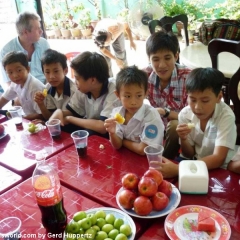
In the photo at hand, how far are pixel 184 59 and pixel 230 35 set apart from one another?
572 millimetres

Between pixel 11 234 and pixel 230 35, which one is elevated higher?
pixel 230 35

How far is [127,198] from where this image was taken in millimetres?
1217

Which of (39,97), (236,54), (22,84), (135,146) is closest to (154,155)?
(135,146)

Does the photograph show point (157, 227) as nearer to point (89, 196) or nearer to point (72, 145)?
point (89, 196)

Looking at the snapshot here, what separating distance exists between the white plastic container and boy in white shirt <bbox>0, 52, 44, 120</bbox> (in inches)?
65.7

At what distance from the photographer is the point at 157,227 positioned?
1.14 m

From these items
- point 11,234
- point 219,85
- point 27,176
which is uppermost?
point 219,85

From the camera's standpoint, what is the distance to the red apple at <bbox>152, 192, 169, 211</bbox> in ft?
3.89

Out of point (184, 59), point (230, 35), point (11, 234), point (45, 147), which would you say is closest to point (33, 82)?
point (45, 147)

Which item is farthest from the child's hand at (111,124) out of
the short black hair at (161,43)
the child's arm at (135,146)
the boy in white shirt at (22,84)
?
the boy in white shirt at (22,84)

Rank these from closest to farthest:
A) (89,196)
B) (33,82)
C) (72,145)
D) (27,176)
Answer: (89,196) → (27,176) → (72,145) → (33,82)

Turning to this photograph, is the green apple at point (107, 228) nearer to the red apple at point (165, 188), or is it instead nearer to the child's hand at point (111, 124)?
the red apple at point (165, 188)

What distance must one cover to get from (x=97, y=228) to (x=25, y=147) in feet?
3.19

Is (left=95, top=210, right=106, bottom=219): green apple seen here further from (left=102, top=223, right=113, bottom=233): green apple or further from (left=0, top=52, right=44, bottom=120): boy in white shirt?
(left=0, top=52, right=44, bottom=120): boy in white shirt
